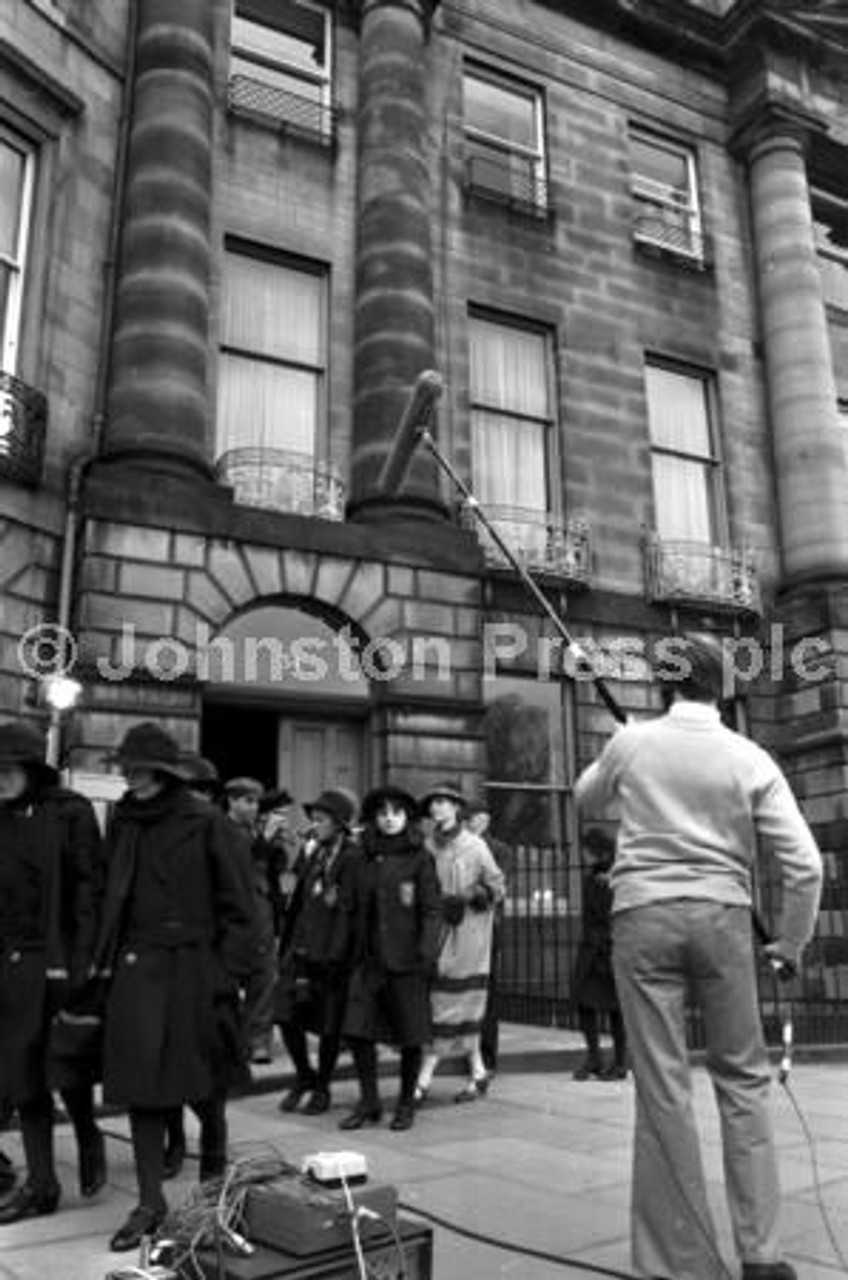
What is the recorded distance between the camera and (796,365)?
18.5 m

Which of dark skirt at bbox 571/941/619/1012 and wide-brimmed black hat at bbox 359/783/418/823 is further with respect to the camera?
dark skirt at bbox 571/941/619/1012

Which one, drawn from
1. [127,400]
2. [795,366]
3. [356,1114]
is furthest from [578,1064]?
[795,366]

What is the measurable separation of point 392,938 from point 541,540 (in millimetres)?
9243

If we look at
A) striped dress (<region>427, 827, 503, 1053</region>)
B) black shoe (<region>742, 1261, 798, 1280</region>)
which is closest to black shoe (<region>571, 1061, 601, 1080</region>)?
striped dress (<region>427, 827, 503, 1053</region>)

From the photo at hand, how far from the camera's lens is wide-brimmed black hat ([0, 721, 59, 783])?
5.56m

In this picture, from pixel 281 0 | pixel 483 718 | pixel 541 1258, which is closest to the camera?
pixel 541 1258

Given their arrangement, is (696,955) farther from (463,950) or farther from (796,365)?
(796,365)

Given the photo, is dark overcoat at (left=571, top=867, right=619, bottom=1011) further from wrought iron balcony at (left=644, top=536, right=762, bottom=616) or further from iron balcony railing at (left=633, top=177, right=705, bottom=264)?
iron balcony railing at (left=633, top=177, right=705, bottom=264)

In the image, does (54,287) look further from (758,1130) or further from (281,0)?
(758,1130)

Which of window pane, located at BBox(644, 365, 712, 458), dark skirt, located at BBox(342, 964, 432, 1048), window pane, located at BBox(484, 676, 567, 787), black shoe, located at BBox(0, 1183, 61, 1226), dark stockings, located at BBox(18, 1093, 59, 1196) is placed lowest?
black shoe, located at BBox(0, 1183, 61, 1226)

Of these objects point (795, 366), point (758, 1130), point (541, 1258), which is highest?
point (795, 366)

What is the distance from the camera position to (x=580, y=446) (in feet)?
55.8

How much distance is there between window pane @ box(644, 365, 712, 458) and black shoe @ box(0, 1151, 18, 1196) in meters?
14.4

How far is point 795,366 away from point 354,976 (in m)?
13.9
